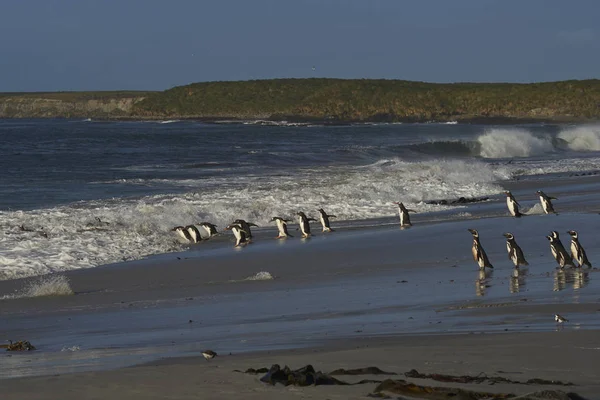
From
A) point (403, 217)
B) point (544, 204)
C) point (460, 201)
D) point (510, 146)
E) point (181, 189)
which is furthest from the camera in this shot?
point (510, 146)

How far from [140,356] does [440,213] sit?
14541 millimetres

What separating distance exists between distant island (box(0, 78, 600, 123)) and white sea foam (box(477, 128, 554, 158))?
156 feet

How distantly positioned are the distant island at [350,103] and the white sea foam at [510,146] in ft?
156

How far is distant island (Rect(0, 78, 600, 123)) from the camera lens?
117m

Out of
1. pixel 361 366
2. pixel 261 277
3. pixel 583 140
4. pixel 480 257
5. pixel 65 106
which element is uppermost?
pixel 65 106

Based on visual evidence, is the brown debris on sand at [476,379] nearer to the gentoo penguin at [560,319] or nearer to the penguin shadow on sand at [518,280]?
the gentoo penguin at [560,319]

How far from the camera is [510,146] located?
53062mm

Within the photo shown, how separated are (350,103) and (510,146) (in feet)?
268

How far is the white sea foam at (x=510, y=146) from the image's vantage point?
52.3 meters

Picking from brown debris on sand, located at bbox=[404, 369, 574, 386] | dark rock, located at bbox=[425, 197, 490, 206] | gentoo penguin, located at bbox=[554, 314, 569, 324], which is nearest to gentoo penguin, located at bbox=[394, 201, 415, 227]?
dark rock, located at bbox=[425, 197, 490, 206]

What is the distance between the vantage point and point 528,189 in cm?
2741

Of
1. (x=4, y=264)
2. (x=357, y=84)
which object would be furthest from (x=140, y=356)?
(x=357, y=84)

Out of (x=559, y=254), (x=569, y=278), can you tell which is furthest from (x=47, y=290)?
(x=559, y=254)

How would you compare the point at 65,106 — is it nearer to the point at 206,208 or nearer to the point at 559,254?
the point at 206,208
